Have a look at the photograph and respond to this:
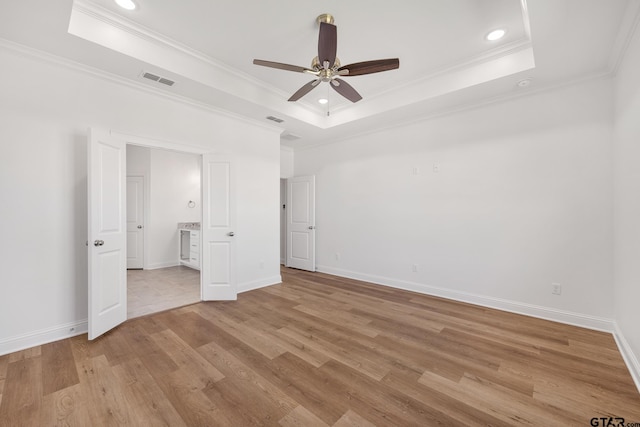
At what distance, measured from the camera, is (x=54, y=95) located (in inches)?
110

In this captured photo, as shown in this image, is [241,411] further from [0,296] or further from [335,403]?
[0,296]

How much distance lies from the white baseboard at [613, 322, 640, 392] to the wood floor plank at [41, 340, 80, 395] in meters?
4.41

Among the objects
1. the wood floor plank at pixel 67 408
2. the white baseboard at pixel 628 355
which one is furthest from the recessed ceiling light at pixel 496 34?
the wood floor plank at pixel 67 408

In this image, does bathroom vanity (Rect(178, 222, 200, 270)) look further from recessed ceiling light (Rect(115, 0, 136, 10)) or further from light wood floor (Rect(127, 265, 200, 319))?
recessed ceiling light (Rect(115, 0, 136, 10))

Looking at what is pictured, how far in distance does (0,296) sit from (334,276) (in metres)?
4.53

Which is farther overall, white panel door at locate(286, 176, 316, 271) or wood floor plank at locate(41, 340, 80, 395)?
white panel door at locate(286, 176, 316, 271)

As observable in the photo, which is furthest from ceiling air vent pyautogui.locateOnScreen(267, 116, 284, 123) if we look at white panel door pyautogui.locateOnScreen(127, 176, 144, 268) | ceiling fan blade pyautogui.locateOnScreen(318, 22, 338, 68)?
white panel door pyautogui.locateOnScreen(127, 176, 144, 268)

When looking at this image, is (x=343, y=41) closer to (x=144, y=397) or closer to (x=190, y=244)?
(x=144, y=397)

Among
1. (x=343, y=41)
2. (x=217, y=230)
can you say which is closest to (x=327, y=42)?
(x=343, y=41)

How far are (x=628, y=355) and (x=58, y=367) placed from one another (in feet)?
16.3

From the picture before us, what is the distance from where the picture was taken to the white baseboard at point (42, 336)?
2510mm

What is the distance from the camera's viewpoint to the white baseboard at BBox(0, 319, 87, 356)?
8.23ft

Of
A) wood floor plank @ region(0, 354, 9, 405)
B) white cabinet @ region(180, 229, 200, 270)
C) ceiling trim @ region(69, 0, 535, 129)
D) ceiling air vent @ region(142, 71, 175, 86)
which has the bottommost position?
wood floor plank @ region(0, 354, 9, 405)

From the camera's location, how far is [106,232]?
9.64ft
